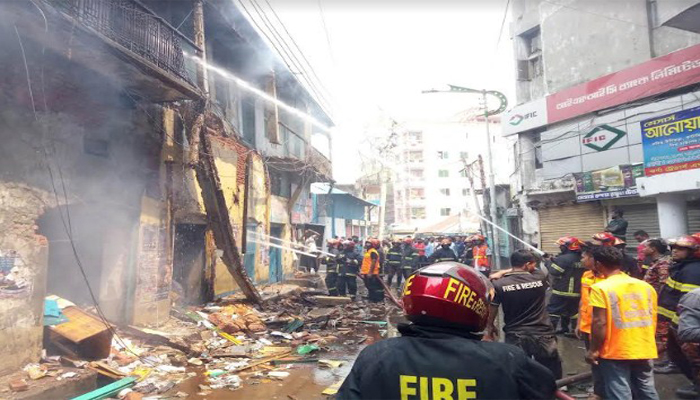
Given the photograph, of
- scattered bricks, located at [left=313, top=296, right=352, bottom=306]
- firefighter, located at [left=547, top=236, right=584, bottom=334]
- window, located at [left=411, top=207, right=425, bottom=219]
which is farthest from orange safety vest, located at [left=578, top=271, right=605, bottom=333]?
window, located at [left=411, top=207, right=425, bottom=219]

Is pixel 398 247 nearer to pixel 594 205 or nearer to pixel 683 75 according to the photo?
pixel 594 205

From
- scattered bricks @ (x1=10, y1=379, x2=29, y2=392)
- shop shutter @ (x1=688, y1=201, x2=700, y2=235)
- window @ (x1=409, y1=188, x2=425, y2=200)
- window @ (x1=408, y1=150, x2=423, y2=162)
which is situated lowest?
scattered bricks @ (x1=10, y1=379, x2=29, y2=392)

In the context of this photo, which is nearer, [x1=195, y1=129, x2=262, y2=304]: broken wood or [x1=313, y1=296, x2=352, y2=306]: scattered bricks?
[x1=195, y1=129, x2=262, y2=304]: broken wood

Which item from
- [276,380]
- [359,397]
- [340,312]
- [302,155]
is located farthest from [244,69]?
[359,397]

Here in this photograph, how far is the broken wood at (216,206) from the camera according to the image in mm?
8930

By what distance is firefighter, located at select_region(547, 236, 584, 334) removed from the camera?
22.1 feet

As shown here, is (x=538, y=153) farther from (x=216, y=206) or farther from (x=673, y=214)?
(x=216, y=206)

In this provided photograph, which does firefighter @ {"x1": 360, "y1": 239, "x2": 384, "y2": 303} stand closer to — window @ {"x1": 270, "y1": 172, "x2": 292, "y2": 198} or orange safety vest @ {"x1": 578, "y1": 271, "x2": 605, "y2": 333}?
window @ {"x1": 270, "y1": 172, "x2": 292, "y2": 198}

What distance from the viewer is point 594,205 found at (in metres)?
15.5

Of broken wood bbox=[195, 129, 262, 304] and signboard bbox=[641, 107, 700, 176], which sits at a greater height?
signboard bbox=[641, 107, 700, 176]

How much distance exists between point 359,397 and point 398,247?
12.8 m

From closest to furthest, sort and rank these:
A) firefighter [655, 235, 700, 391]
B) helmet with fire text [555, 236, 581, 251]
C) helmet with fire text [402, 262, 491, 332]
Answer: helmet with fire text [402, 262, 491, 332] → firefighter [655, 235, 700, 391] → helmet with fire text [555, 236, 581, 251]

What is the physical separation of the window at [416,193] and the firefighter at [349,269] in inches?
1736

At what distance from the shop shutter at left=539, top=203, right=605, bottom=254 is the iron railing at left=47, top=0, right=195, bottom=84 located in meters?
14.6
